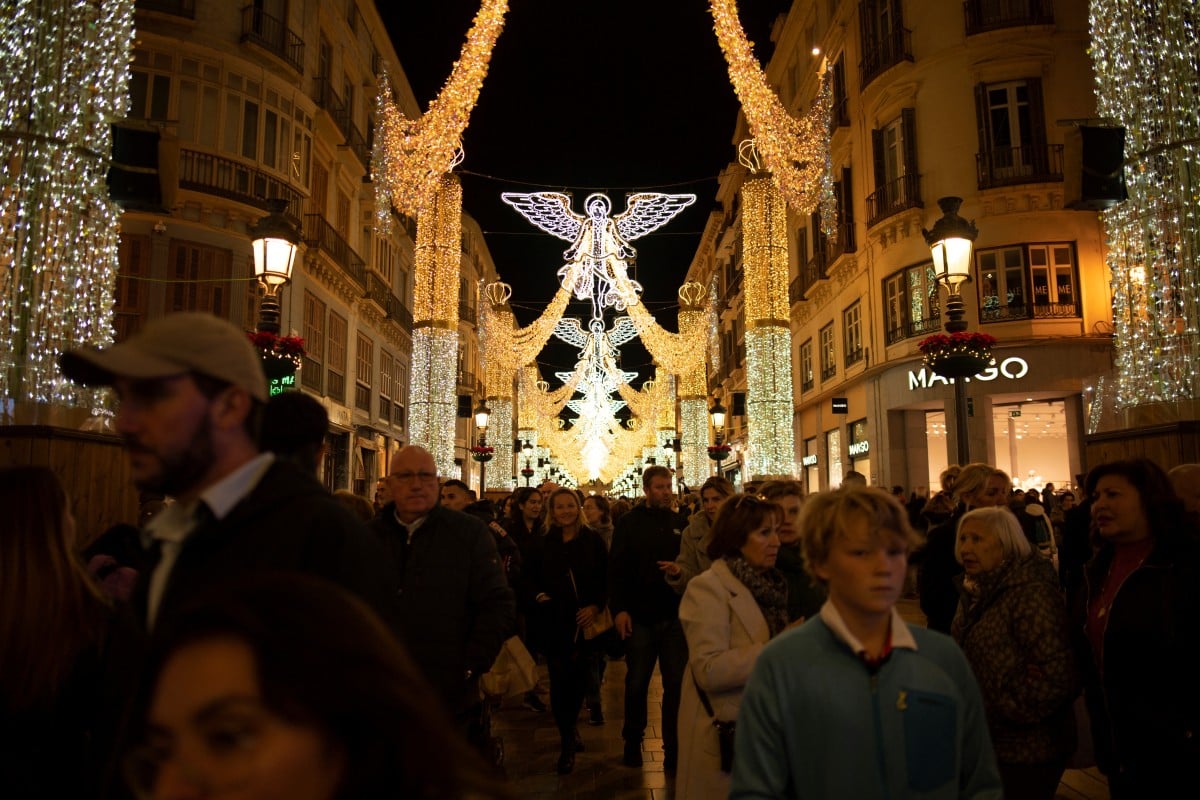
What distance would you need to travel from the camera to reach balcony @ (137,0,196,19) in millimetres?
19672

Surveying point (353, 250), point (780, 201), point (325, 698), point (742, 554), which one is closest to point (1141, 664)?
point (742, 554)

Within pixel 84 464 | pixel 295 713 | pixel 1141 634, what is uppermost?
pixel 84 464

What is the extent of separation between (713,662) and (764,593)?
19.9 inches

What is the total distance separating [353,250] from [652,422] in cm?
1649

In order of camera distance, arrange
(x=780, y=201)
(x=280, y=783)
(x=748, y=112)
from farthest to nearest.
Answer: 1. (x=780, y=201)
2. (x=748, y=112)
3. (x=280, y=783)

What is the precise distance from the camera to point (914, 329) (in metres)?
23.0

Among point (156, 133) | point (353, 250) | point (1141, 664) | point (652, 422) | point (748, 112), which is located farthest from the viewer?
point (652, 422)

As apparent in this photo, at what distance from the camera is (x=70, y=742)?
2303 millimetres

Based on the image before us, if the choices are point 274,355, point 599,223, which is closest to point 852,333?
point 599,223

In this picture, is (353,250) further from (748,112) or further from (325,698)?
(325,698)

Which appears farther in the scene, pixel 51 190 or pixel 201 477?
pixel 51 190

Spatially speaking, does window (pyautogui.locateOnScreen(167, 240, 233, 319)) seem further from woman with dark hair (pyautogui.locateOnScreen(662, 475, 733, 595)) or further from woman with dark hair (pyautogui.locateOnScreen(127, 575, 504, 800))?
woman with dark hair (pyautogui.locateOnScreen(127, 575, 504, 800))

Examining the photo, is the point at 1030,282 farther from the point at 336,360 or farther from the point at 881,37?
the point at 336,360

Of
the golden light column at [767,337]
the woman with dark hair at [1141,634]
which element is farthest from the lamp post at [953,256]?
the golden light column at [767,337]
